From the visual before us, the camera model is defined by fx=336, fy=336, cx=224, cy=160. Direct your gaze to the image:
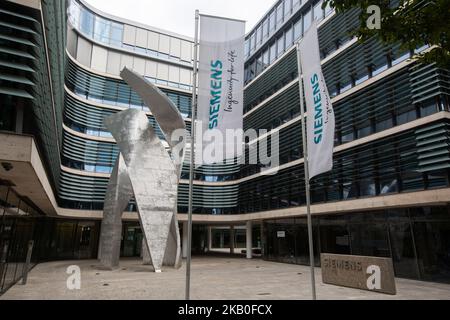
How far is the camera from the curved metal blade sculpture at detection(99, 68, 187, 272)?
706 inches

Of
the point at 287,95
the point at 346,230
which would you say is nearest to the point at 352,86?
the point at 287,95

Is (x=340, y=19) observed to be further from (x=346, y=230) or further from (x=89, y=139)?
(x=89, y=139)

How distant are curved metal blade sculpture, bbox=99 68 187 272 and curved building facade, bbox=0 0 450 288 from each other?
12.4 feet

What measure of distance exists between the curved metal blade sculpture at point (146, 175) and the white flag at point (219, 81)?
10.1 metres

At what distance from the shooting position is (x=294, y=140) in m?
25.0

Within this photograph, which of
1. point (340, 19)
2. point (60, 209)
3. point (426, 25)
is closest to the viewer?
point (426, 25)

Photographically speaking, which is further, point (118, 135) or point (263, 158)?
point (263, 158)

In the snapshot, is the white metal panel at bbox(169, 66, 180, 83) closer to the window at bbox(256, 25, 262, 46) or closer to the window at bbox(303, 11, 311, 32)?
the window at bbox(256, 25, 262, 46)

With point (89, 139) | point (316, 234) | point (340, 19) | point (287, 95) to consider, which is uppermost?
point (340, 19)

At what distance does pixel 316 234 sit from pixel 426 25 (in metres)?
17.8

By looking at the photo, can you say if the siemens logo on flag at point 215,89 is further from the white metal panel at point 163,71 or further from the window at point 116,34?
the window at point 116,34

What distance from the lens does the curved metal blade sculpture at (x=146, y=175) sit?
17.9 metres

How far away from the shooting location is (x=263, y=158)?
2916cm

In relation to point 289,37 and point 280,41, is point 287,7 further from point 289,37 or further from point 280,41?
point 289,37
